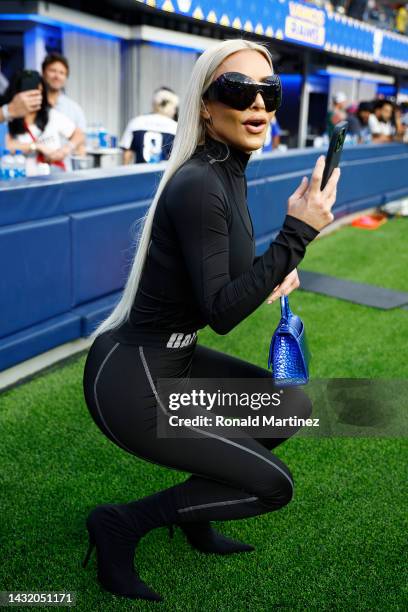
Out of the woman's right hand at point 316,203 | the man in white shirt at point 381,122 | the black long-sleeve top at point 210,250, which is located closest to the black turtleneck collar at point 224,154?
the black long-sleeve top at point 210,250

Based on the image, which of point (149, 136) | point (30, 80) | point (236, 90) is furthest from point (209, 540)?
point (149, 136)

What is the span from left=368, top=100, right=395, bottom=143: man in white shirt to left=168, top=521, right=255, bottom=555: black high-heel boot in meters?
11.0

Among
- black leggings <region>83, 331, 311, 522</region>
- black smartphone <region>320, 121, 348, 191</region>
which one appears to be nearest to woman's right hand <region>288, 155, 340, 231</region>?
black smartphone <region>320, 121, 348, 191</region>

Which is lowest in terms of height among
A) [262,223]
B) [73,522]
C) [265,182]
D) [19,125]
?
[73,522]

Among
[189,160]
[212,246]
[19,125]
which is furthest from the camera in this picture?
[19,125]

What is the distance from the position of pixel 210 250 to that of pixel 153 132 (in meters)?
5.21

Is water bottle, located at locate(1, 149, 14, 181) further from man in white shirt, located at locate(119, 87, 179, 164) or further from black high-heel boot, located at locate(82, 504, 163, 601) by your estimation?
black high-heel boot, located at locate(82, 504, 163, 601)

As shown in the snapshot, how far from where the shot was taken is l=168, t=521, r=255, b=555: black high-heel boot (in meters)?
2.59

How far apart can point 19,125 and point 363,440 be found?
13.2 ft

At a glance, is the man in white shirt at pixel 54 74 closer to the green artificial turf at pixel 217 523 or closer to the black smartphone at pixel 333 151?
the green artificial turf at pixel 217 523

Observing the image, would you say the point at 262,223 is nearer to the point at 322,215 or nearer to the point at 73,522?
the point at 73,522

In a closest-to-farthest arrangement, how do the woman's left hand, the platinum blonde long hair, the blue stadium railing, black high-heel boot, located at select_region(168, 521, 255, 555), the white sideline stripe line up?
1. the platinum blonde long hair
2. the woman's left hand
3. black high-heel boot, located at select_region(168, 521, 255, 555)
4. the blue stadium railing
5. the white sideline stripe

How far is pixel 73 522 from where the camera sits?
2.85 meters

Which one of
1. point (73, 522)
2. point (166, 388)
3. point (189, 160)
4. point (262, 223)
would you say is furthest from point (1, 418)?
point (262, 223)
